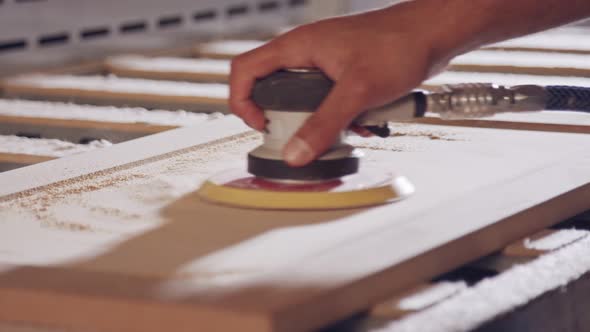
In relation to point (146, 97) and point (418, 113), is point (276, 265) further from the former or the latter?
point (146, 97)

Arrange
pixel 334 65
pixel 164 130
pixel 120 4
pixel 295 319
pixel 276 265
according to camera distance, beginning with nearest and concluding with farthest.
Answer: pixel 295 319 → pixel 276 265 → pixel 334 65 → pixel 164 130 → pixel 120 4

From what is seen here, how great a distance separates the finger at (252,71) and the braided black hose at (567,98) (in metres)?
0.29

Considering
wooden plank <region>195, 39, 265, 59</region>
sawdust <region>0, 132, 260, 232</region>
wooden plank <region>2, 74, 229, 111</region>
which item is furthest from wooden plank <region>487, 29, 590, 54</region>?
sawdust <region>0, 132, 260, 232</region>

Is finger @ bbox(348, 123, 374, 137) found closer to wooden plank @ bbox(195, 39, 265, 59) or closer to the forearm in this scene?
the forearm

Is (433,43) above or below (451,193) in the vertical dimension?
above

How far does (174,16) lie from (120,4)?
18 cm

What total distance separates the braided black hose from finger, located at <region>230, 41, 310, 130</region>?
0.29 m

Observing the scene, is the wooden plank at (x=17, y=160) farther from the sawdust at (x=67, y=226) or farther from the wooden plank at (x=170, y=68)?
the wooden plank at (x=170, y=68)

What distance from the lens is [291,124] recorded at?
108 centimetres

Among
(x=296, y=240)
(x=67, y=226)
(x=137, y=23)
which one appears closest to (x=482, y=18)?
(x=296, y=240)

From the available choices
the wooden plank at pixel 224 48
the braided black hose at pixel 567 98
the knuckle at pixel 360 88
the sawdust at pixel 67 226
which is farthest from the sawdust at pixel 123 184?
the wooden plank at pixel 224 48

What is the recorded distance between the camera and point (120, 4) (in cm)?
221

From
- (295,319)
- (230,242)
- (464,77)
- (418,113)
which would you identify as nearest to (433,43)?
(418,113)

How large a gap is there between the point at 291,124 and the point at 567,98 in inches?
13.4
